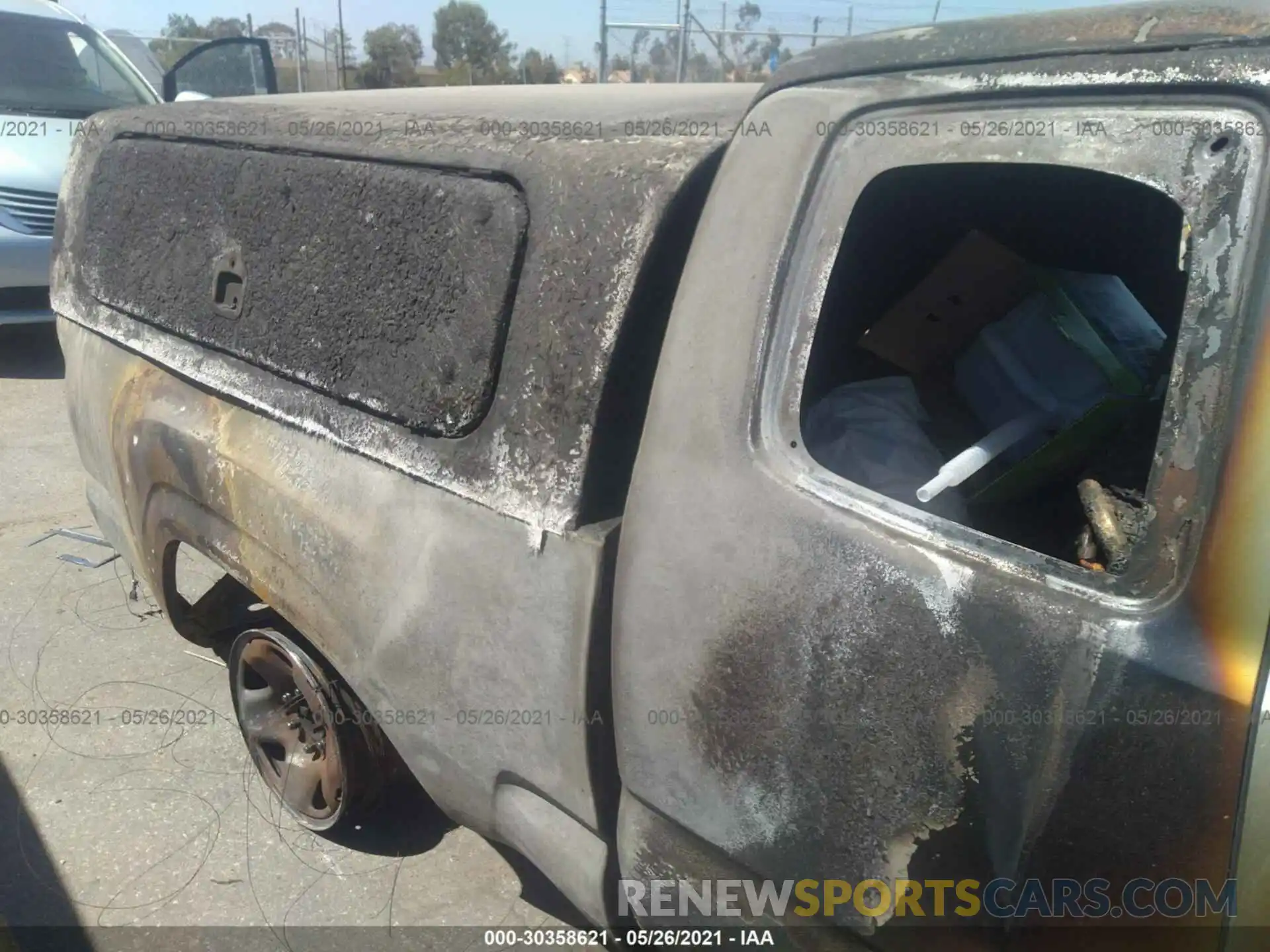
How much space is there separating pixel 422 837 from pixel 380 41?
32.4 metres

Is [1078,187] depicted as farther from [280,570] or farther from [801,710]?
[280,570]

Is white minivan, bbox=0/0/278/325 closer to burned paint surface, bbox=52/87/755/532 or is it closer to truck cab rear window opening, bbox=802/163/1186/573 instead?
burned paint surface, bbox=52/87/755/532

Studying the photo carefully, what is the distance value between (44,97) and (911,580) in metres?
7.57

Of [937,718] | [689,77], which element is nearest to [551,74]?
[689,77]

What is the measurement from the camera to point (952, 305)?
66.4 inches

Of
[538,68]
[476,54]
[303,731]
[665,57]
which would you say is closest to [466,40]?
[476,54]

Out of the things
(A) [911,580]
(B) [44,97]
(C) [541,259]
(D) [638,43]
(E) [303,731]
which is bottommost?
(E) [303,731]

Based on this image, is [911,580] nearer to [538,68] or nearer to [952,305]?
[952,305]

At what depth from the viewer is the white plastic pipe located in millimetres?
1412

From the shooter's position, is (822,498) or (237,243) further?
(237,243)

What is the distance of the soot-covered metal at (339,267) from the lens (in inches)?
71.6

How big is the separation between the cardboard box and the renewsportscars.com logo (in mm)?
828

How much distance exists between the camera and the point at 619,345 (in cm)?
161

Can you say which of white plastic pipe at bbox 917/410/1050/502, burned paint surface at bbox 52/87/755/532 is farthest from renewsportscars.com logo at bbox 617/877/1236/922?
burned paint surface at bbox 52/87/755/532
